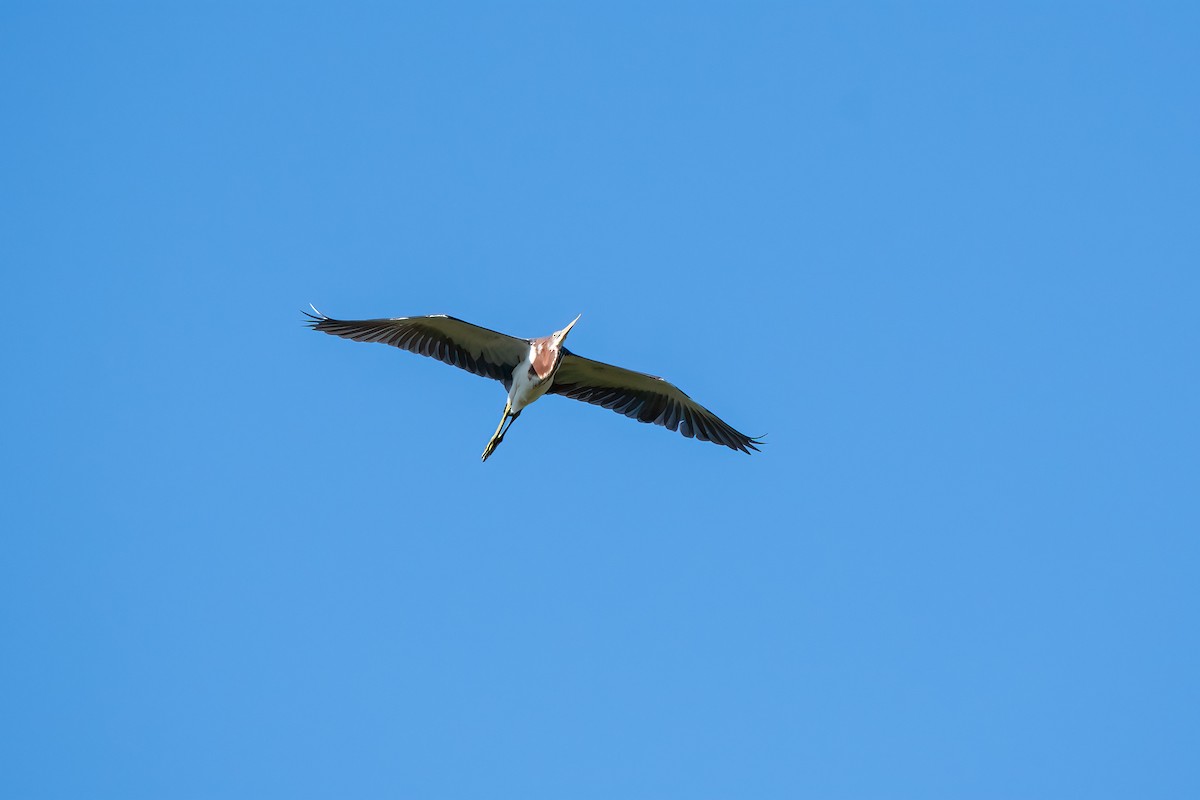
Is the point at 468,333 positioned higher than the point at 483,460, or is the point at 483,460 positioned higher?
the point at 468,333

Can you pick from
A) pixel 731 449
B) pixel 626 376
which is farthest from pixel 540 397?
pixel 731 449

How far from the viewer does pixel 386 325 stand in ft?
59.8

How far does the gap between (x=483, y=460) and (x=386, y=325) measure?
7.78ft

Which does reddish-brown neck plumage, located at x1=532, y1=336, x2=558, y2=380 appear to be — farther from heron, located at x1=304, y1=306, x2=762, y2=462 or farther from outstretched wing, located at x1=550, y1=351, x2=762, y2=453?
outstretched wing, located at x1=550, y1=351, x2=762, y2=453

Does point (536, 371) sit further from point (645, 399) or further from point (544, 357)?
point (645, 399)

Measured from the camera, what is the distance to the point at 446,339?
1866 cm

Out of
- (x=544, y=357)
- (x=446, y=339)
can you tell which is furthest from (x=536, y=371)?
(x=446, y=339)

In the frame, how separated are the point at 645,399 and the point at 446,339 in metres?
3.37

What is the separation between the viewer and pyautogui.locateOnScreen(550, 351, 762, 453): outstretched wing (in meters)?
19.5

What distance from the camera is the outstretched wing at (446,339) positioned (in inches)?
709

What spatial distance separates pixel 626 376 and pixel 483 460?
268 centimetres

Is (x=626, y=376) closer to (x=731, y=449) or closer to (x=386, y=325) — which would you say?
(x=731, y=449)

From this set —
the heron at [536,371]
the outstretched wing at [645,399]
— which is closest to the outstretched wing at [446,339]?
the heron at [536,371]

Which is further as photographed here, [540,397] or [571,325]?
[540,397]
